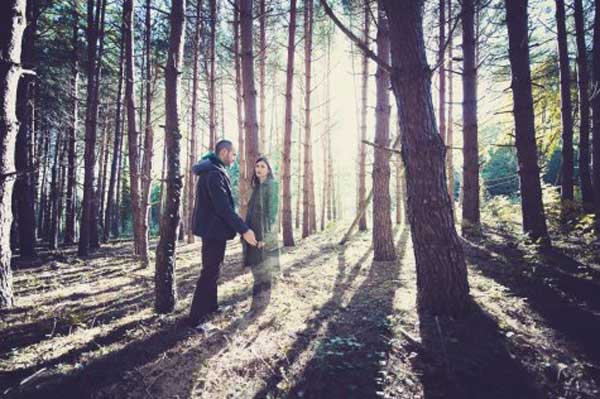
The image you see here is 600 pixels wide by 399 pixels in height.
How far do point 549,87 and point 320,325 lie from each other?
13.8m

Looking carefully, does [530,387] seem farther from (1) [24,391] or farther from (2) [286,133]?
(2) [286,133]

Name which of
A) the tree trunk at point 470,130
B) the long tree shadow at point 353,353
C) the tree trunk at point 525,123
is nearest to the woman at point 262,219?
the long tree shadow at point 353,353

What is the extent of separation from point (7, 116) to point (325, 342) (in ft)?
16.2

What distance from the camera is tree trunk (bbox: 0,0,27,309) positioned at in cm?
388

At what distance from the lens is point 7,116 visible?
397 cm

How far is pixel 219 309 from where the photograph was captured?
12.9ft

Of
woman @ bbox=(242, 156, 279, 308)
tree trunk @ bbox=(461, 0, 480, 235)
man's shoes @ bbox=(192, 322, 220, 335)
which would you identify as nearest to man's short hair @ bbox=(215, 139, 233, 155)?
woman @ bbox=(242, 156, 279, 308)

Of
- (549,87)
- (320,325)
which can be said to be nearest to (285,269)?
(320,325)

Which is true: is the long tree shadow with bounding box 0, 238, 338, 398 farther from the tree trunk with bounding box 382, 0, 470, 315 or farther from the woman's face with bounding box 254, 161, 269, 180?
the tree trunk with bounding box 382, 0, 470, 315

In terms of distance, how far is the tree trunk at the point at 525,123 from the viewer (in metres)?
5.89

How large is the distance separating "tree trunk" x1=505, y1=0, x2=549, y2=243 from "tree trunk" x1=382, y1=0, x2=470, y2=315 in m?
3.86

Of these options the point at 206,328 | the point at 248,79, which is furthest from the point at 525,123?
the point at 206,328

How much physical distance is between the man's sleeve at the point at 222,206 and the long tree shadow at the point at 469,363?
2179 mm

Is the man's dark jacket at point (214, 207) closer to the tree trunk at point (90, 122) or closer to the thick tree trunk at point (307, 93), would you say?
the thick tree trunk at point (307, 93)
